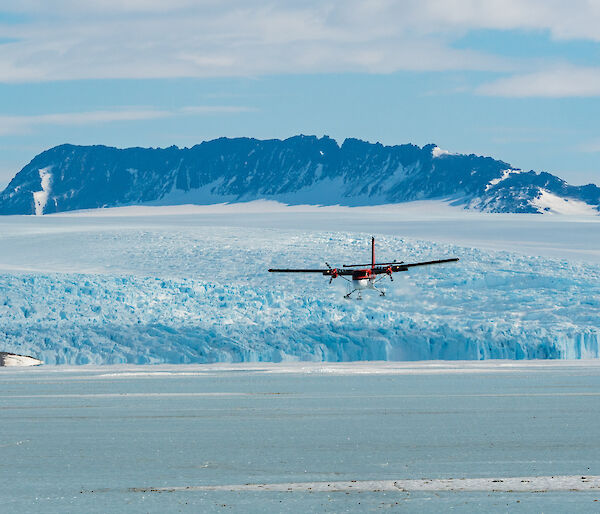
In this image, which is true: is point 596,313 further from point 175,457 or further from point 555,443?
point 175,457

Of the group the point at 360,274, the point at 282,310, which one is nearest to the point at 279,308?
the point at 282,310

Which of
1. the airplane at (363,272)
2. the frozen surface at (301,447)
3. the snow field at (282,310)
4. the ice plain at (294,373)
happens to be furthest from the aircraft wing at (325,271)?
the frozen surface at (301,447)

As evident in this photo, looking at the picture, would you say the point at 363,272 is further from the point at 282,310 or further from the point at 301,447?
the point at 301,447

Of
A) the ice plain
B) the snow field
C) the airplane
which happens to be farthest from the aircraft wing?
the ice plain

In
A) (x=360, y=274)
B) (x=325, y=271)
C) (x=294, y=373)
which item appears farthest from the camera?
(x=325, y=271)

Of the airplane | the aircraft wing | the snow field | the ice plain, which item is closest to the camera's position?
the ice plain

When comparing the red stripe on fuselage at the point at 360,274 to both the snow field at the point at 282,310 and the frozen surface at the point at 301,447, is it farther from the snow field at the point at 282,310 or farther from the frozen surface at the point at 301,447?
the frozen surface at the point at 301,447

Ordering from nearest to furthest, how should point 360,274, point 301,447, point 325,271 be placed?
point 301,447, point 360,274, point 325,271

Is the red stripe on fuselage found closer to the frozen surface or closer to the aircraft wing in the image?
the aircraft wing
